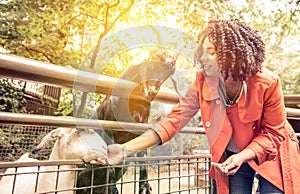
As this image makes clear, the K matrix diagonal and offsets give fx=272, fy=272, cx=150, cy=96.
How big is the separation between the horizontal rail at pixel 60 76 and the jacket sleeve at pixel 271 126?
371 millimetres

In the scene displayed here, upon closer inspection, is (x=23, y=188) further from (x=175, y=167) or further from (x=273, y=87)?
(x=273, y=87)

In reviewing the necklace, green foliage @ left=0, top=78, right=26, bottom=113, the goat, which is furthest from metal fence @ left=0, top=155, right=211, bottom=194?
green foliage @ left=0, top=78, right=26, bottom=113

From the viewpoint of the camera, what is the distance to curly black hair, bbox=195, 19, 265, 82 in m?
0.74

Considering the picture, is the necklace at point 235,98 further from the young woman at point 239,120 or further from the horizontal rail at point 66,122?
the horizontal rail at point 66,122

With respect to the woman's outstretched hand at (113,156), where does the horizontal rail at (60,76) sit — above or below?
above

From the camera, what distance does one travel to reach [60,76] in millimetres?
641

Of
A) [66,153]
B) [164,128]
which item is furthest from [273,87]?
[66,153]

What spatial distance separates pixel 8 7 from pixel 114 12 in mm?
1507

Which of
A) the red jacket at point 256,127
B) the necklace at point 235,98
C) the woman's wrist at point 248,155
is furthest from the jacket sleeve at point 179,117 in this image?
the woman's wrist at point 248,155

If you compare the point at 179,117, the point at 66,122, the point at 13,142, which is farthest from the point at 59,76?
the point at 13,142

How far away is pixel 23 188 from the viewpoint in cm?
80

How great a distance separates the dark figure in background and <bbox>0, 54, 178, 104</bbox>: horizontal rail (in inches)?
2.0

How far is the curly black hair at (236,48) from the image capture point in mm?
743

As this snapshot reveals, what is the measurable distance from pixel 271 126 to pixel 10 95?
4.03 meters
